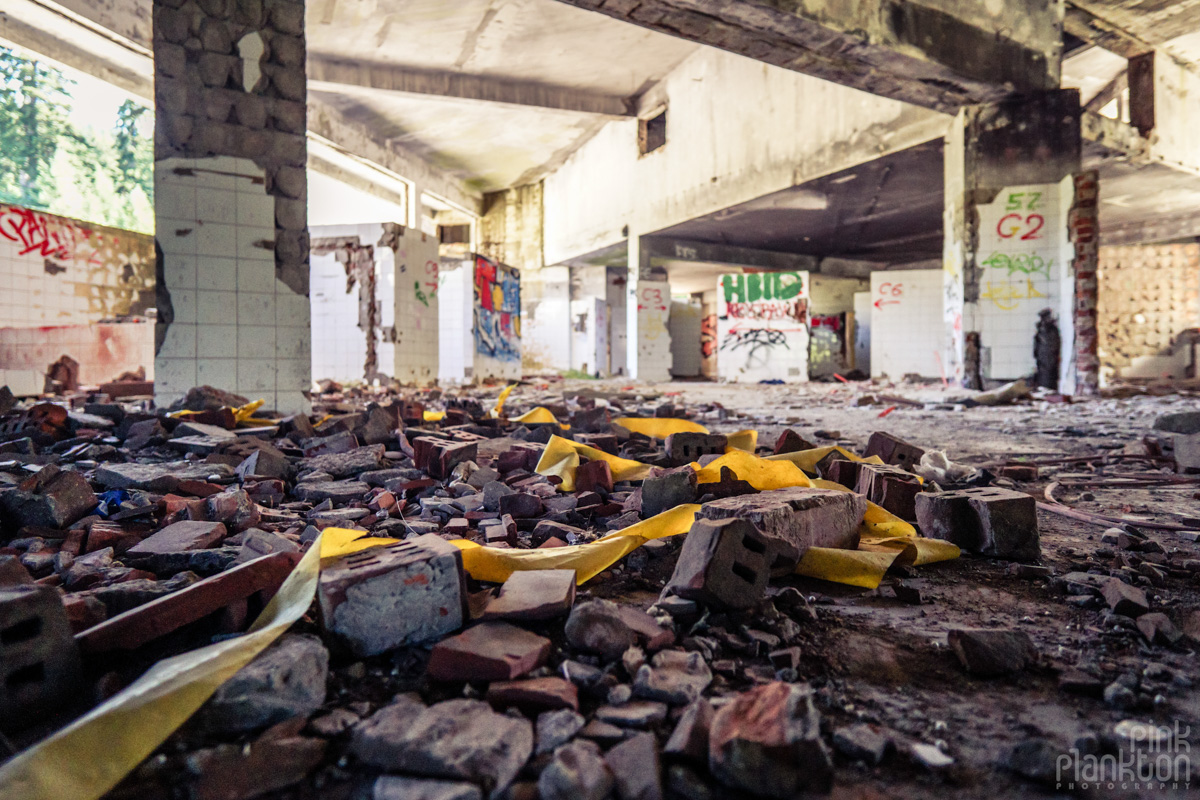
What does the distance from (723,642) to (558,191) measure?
1630cm

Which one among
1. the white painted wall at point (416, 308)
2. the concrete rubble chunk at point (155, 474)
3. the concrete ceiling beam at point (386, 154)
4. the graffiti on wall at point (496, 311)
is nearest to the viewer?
the concrete rubble chunk at point (155, 474)

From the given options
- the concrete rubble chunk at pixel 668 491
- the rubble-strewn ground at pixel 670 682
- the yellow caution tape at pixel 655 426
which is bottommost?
the rubble-strewn ground at pixel 670 682

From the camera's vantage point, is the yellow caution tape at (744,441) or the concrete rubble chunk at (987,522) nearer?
the concrete rubble chunk at (987,522)

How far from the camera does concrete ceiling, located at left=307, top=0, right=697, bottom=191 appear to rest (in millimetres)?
9102

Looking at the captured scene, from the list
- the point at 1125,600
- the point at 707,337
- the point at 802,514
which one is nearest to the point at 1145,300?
the point at 707,337

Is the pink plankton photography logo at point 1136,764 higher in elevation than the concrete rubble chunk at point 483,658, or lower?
lower

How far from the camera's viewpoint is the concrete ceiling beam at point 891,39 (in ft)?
16.6

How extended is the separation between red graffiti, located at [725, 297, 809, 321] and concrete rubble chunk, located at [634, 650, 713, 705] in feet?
46.1

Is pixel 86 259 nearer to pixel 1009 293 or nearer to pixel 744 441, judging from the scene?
pixel 744 441

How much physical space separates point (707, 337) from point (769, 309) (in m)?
4.83

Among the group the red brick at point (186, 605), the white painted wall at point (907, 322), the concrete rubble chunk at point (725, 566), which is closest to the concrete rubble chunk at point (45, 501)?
the red brick at point (186, 605)

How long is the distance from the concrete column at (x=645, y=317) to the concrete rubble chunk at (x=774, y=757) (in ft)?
42.1

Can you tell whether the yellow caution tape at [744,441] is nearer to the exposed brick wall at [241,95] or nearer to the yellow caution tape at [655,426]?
the yellow caution tape at [655,426]

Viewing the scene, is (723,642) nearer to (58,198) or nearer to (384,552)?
(384,552)
